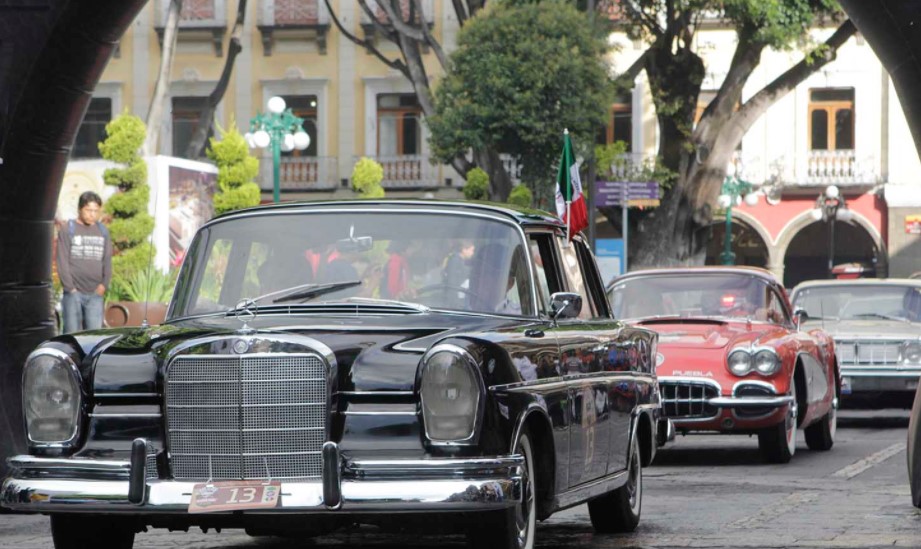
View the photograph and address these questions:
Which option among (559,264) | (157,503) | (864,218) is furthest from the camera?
(864,218)

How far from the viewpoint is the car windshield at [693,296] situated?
49.2ft

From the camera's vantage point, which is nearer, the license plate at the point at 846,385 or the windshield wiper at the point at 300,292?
the windshield wiper at the point at 300,292

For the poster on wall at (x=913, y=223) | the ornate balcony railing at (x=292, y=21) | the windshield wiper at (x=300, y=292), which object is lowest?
the poster on wall at (x=913, y=223)

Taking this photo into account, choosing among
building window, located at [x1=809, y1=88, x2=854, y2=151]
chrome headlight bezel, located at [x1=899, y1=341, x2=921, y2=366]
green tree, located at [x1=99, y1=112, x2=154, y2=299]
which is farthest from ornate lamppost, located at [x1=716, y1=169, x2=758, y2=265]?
chrome headlight bezel, located at [x1=899, y1=341, x2=921, y2=366]

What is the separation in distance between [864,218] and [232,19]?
18453mm

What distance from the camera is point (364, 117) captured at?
2032 inches

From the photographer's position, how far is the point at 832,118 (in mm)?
51594

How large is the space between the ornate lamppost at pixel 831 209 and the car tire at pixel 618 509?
3852 centimetres

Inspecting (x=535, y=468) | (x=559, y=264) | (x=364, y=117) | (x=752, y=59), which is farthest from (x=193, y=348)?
(x=364, y=117)

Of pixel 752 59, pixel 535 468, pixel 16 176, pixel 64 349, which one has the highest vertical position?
pixel 752 59

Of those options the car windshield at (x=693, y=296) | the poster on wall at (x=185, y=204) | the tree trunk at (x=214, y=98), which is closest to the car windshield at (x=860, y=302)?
the car windshield at (x=693, y=296)

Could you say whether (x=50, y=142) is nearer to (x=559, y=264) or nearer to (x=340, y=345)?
(x=559, y=264)

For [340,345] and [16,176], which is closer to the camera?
[340,345]

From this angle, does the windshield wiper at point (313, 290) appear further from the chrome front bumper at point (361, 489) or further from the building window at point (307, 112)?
the building window at point (307, 112)
